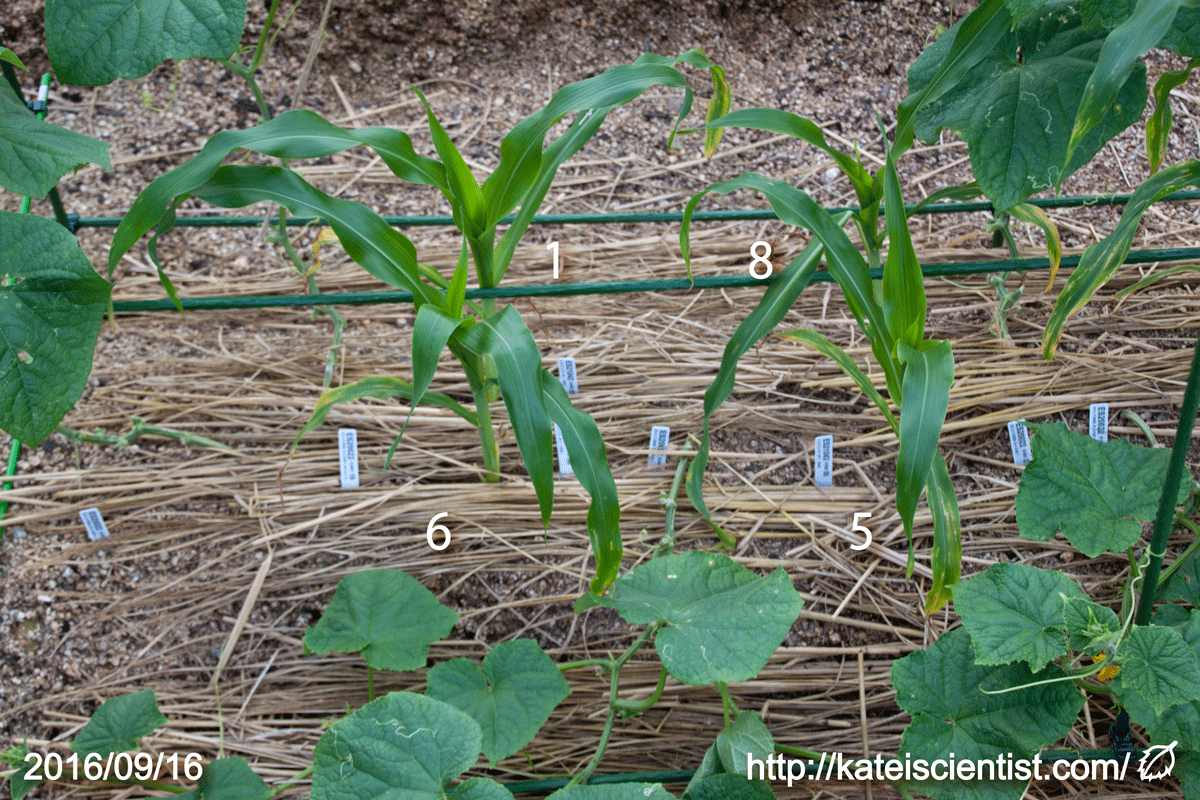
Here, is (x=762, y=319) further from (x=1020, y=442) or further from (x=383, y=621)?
(x=383, y=621)

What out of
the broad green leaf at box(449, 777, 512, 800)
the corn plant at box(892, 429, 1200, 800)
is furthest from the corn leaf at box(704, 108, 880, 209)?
the broad green leaf at box(449, 777, 512, 800)

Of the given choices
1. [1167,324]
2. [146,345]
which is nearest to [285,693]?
[146,345]

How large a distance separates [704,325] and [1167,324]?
0.79 metres

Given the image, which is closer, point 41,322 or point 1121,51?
point 1121,51

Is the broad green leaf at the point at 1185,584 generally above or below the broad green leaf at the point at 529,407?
below

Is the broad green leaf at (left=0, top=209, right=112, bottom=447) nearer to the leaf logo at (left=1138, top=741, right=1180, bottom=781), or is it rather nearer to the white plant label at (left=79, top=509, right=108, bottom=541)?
the white plant label at (left=79, top=509, right=108, bottom=541)

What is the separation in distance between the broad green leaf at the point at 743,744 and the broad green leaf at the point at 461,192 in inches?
28.1

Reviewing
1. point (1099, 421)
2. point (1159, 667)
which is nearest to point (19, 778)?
point (1159, 667)

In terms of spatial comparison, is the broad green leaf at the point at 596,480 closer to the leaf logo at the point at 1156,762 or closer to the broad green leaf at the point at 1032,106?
the broad green leaf at the point at 1032,106

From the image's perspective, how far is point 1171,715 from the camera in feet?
3.26

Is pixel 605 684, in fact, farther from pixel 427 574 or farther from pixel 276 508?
pixel 276 508

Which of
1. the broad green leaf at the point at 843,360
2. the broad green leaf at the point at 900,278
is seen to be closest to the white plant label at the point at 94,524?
the broad green leaf at the point at 843,360

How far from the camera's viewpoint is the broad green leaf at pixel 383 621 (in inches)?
44.6

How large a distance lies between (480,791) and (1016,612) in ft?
2.18
